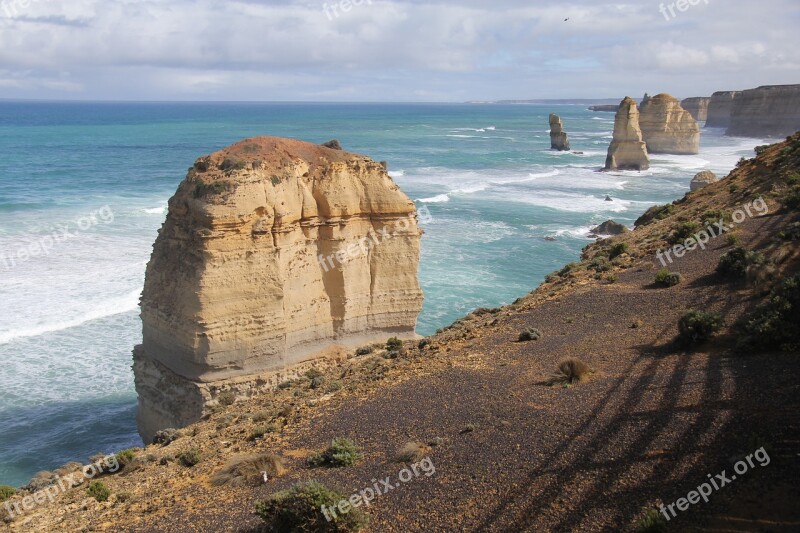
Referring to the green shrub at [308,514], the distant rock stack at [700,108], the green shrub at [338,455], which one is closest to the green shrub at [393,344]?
the green shrub at [338,455]

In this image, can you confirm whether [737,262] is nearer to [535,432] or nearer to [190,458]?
[535,432]

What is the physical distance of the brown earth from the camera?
32.3ft

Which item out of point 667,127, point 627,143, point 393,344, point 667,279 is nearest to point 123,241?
point 393,344

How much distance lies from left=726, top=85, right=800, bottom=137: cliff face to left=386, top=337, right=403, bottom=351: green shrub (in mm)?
116667

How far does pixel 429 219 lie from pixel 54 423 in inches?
1297

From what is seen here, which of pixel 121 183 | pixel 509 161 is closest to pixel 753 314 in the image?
pixel 121 183

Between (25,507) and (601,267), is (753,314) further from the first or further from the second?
(25,507)

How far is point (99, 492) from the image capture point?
13055 millimetres

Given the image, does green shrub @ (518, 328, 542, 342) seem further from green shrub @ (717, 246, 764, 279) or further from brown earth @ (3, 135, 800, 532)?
green shrub @ (717, 246, 764, 279)

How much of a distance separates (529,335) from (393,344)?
489 centimetres

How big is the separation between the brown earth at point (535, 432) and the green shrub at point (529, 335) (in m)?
0.54

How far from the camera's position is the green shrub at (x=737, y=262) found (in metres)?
20.4

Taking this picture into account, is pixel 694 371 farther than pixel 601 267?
No

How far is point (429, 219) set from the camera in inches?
1978
